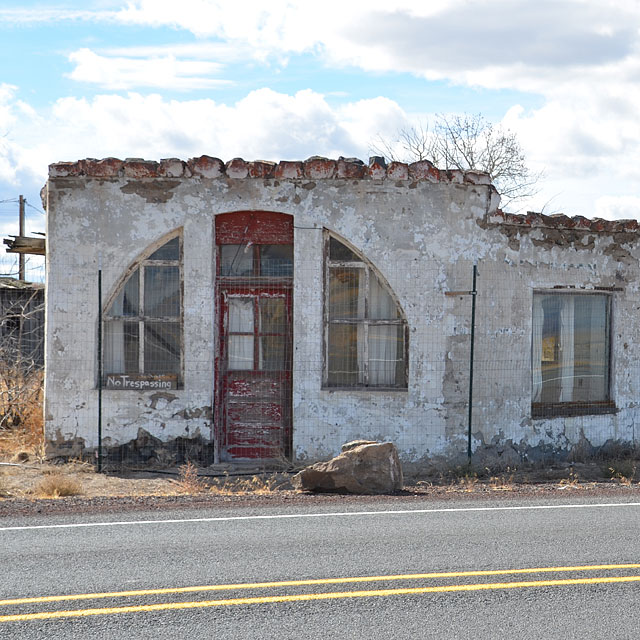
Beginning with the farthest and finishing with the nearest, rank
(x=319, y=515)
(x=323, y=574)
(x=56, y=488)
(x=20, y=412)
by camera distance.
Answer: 1. (x=20, y=412)
2. (x=56, y=488)
3. (x=319, y=515)
4. (x=323, y=574)

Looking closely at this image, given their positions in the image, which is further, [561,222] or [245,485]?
[561,222]

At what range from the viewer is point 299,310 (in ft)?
41.3

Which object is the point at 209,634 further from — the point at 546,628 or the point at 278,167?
the point at 278,167

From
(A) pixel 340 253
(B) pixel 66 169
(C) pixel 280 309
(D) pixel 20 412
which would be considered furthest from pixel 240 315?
(D) pixel 20 412

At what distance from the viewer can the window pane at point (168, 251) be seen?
498 inches

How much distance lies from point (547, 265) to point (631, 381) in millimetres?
2509

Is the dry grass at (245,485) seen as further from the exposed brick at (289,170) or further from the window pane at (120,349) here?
the exposed brick at (289,170)

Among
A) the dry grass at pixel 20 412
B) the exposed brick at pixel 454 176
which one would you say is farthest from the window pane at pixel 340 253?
the dry grass at pixel 20 412

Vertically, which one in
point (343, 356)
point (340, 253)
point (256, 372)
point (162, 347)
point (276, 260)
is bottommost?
point (256, 372)

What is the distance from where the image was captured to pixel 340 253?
501 inches

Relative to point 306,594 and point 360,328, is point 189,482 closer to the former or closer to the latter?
point 360,328

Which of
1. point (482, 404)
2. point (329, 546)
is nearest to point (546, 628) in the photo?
point (329, 546)

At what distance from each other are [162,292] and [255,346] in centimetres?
153

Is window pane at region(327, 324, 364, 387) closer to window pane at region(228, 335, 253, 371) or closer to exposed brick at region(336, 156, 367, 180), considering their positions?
window pane at region(228, 335, 253, 371)
